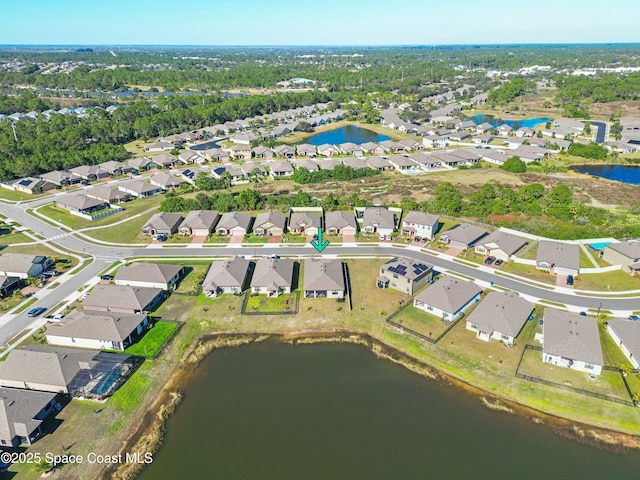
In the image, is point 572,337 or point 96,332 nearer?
point 572,337

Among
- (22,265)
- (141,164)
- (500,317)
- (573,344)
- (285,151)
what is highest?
(285,151)

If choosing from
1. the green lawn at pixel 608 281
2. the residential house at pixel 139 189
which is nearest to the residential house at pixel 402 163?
the green lawn at pixel 608 281

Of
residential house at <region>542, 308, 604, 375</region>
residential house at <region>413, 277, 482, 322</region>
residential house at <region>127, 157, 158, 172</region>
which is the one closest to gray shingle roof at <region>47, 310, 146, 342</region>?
residential house at <region>413, 277, 482, 322</region>

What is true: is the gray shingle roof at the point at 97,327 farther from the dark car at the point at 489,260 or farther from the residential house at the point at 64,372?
the dark car at the point at 489,260

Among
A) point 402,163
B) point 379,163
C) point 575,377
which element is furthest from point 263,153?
point 575,377

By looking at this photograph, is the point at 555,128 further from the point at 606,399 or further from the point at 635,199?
the point at 606,399

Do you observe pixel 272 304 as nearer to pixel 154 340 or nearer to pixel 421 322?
pixel 154 340

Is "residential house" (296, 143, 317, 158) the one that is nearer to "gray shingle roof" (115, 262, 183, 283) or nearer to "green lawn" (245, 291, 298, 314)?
"gray shingle roof" (115, 262, 183, 283)
